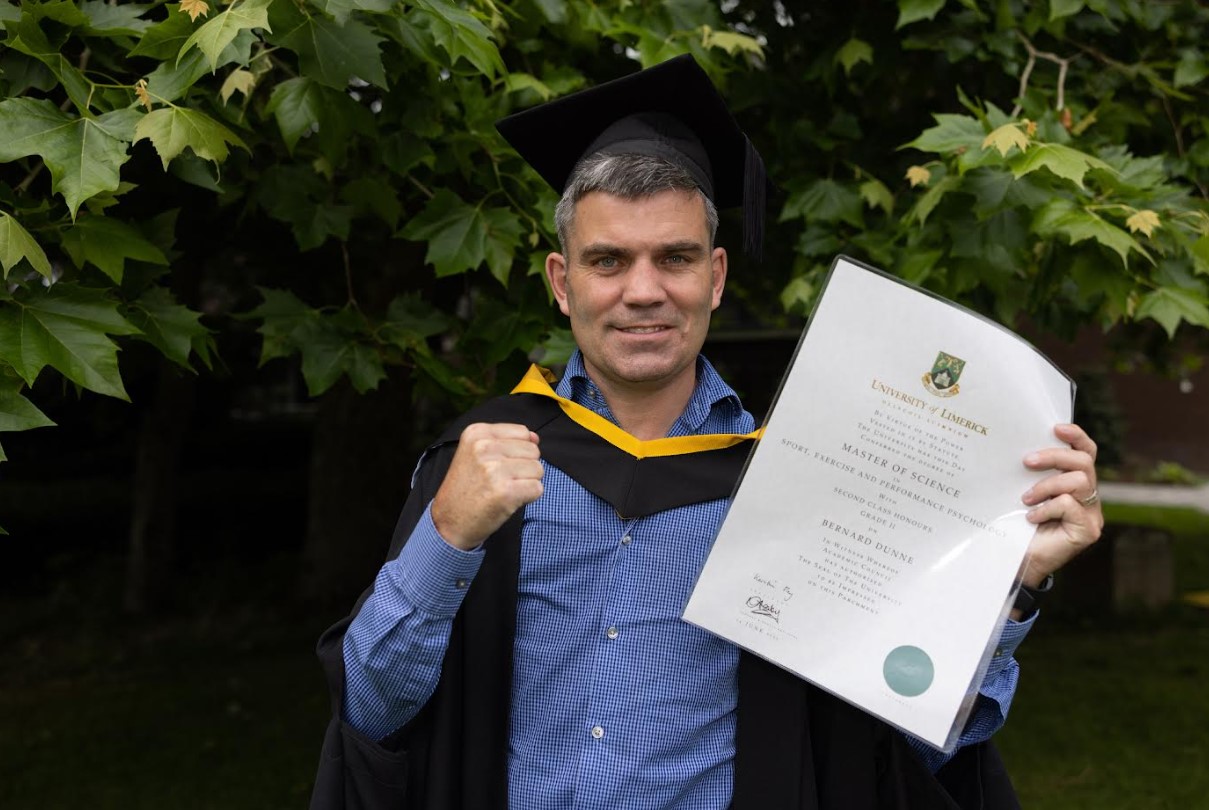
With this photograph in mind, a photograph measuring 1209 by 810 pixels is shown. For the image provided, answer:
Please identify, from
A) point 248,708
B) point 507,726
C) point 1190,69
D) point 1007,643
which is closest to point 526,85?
point 507,726

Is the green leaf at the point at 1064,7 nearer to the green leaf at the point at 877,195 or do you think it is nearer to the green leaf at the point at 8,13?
the green leaf at the point at 877,195

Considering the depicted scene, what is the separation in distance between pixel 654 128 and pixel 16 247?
47.3 inches

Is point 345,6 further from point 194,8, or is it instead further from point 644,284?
point 644,284

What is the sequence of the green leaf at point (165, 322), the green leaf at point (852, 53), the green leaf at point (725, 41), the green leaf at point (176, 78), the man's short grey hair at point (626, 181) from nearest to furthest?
the man's short grey hair at point (626, 181) < the green leaf at point (176, 78) < the green leaf at point (165, 322) < the green leaf at point (725, 41) < the green leaf at point (852, 53)

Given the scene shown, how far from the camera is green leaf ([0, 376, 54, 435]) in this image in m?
2.02

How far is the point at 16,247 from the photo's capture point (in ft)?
6.64

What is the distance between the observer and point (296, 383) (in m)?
24.0

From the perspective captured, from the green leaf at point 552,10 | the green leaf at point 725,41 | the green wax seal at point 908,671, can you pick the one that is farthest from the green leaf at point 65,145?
the green leaf at point 725,41

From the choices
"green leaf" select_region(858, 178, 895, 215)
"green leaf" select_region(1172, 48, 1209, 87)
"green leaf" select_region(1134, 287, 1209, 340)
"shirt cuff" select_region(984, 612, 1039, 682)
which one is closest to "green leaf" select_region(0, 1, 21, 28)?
"shirt cuff" select_region(984, 612, 1039, 682)

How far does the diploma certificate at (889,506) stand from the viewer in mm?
1642

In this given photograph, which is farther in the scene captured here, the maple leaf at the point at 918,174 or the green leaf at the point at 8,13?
the maple leaf at the point at 918,174

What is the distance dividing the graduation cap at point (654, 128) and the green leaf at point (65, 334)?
Answer: 911 mm

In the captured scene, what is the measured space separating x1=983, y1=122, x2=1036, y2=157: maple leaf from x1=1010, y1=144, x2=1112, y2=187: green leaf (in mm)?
34
